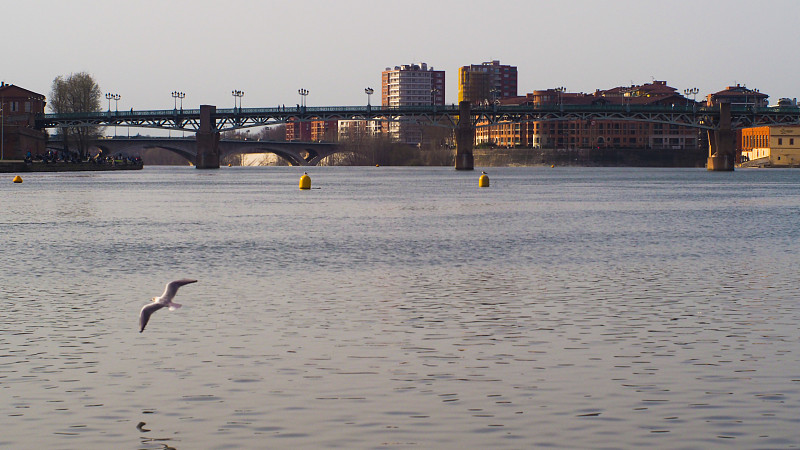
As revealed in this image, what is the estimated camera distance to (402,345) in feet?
52.7

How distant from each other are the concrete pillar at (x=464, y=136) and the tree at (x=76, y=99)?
5368 cm

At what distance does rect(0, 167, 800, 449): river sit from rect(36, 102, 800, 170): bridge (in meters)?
136

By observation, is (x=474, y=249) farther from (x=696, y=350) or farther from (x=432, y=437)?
(x=432, y=437)

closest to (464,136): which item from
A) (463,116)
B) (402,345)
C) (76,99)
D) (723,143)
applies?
(463,116)

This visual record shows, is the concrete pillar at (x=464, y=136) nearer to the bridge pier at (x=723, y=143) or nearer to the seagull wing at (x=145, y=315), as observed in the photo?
the bridge pier at (x=723, y=143)

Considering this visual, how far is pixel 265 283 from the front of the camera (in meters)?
23.8

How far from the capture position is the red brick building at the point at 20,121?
154375 millimetres

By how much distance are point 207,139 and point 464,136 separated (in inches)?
1810

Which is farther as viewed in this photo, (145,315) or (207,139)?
(207,139)

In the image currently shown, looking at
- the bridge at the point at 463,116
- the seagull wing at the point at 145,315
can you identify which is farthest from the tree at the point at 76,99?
the seagull wing at the point at 145,315

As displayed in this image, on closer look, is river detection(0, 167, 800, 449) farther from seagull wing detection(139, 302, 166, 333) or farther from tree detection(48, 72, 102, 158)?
tree detection(48, 72, 102, 158)

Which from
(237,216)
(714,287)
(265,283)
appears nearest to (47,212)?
(237,216)

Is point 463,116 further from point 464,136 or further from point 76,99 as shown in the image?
point 76,99

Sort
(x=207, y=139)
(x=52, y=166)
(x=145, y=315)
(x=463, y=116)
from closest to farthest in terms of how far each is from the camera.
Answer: (x=145, y=315) < (x=52, y=166) < (x=463, y=116) < (x=207, y=139)
